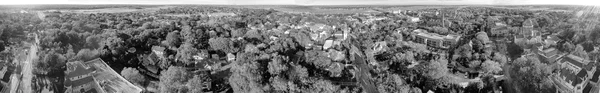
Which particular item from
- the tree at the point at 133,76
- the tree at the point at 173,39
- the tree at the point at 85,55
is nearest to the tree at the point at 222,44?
the tree at the point at 173,39

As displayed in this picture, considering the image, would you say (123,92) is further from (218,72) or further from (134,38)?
(218,72)

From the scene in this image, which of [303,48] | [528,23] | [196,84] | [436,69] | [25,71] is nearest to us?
[196,84]

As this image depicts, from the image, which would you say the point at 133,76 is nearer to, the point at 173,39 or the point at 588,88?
the point at 173,39

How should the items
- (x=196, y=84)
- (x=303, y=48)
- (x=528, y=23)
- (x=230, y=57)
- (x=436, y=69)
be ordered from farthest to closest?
1. (x=528, y=23)
2. (x=436, y=69)
3. (x=303, y=48)
4. (x=230, y=57)
5. (x=196, y=84)

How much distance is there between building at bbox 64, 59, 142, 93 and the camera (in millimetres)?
3490

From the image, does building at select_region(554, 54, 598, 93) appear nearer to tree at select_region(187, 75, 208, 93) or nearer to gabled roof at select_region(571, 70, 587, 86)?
gabled roof at select_region(571, 70, 587, 86)

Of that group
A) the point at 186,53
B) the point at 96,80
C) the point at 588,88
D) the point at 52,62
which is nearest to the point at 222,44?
the point at 186,53

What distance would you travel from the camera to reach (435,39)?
4.18 metres

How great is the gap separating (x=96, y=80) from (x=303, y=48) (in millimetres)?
2568

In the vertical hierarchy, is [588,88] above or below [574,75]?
below

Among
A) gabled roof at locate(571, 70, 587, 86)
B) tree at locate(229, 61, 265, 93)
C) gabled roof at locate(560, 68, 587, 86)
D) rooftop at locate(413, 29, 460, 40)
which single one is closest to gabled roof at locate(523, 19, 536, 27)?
gabled roof at locate(560, 68, 587, 86)

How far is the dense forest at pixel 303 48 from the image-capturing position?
11.5 ft

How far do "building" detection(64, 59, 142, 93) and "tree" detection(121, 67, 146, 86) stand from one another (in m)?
0.06

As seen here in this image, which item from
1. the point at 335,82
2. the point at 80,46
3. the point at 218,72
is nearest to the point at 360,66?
the point at 335,82
